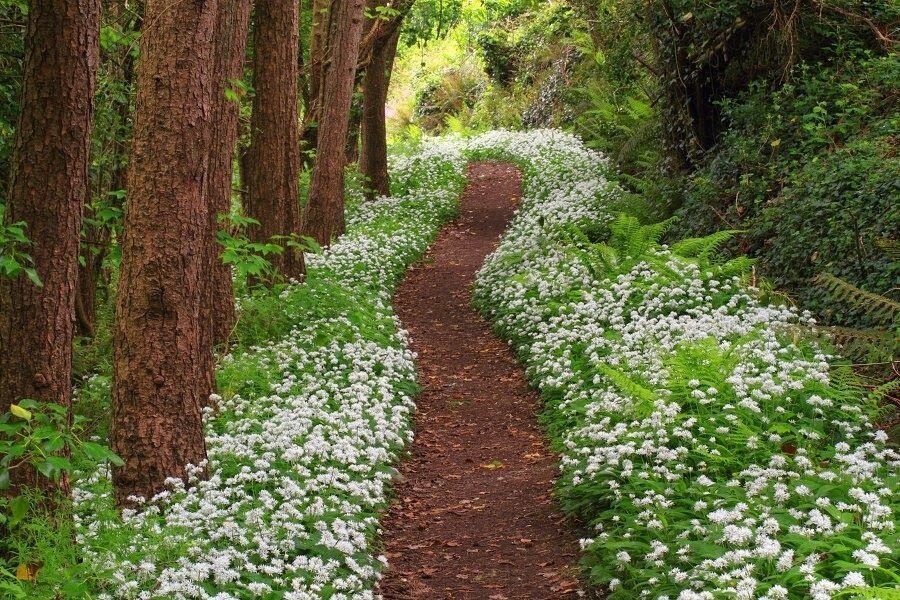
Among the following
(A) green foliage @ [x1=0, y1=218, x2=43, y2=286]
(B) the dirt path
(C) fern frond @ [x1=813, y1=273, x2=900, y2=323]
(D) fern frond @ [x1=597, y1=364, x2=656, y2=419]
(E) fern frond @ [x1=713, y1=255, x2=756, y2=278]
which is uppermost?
(A) green foliage @ [x1=0, y1=218, x2=43, y2=286]

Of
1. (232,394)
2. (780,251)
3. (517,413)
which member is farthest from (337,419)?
(780,251)

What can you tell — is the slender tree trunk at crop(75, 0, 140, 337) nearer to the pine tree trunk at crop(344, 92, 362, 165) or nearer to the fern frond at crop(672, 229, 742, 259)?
the fern frond at crop(672, 229, 742, 259)

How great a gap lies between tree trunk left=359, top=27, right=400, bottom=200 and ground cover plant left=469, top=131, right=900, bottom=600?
944cm

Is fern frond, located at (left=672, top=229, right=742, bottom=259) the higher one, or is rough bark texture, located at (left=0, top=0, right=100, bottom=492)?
rough bark texture, located at (left=0, top=0, right=100, bottom=492)

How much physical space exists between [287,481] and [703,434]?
11.0 ft

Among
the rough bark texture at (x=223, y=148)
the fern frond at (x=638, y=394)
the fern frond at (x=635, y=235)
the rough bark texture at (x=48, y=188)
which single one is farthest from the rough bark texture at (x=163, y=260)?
the fern frond at (x=635, y=235)

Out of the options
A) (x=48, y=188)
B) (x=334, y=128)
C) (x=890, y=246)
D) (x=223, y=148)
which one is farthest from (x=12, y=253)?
(x=334, y=128)

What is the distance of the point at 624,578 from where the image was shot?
225 inches

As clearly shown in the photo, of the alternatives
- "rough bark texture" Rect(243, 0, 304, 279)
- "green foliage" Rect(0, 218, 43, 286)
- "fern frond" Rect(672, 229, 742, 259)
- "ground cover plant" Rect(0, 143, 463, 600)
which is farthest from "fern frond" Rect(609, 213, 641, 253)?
"green foliage" Rect(0, 218, 43, 286)

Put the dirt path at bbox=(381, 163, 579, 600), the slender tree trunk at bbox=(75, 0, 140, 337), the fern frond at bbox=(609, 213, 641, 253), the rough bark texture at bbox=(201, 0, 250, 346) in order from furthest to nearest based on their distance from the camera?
the fern frond at bbox=(609, 213, 641, 253), the slender tree trunk at bbox=(75, 0, 140, 337), the rough bark texture at bbox=(201, 0, 250, 346), the dirt path at bbox=(381, 163, 579, 600)

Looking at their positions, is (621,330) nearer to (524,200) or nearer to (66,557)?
(66,557)

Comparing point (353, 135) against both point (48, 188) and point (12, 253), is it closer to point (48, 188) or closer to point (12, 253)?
point (48, 188)

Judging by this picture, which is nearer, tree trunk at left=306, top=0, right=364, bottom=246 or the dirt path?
the dirt path

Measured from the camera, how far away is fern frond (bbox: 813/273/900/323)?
7.80 metres
